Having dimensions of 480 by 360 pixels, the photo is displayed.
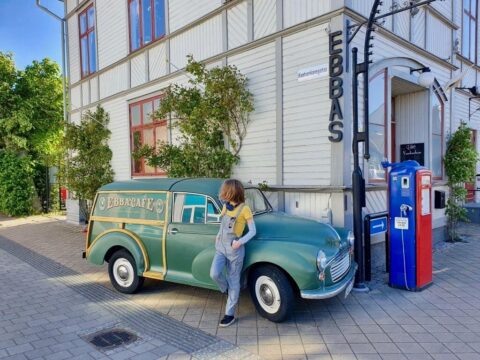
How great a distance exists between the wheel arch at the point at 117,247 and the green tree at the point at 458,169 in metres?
6.93

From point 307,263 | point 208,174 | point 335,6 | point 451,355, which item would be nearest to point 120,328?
point 307,263

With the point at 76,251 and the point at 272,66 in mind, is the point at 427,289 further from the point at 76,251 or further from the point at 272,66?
the point at 76,251

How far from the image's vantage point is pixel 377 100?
271 inches

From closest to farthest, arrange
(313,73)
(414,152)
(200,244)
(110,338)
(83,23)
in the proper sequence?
(110,338)
(200,244)
(313,73)
(414,152)
(83,23)

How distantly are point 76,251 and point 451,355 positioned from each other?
750 centimetres

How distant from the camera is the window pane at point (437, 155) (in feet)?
28.1

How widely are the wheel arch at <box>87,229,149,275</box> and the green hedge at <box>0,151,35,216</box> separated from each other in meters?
10.6

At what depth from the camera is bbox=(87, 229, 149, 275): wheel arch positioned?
5.14 m

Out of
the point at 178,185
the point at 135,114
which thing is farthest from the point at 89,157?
the point at 178,185

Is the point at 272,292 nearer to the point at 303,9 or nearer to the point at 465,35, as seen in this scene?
the point at 303,9

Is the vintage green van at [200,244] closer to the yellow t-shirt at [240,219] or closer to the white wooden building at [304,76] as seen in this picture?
the yellow t-shirt at [240,219]

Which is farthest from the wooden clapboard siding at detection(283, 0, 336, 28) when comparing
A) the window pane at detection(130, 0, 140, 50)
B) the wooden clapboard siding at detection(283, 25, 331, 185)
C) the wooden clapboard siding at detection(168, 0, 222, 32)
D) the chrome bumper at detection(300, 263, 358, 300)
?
the window pane at detection(130, 0, 140, 50)

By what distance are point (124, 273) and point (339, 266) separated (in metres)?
3.06

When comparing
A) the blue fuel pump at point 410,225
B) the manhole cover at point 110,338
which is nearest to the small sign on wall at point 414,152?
the blue fuel pump at point 410,225
